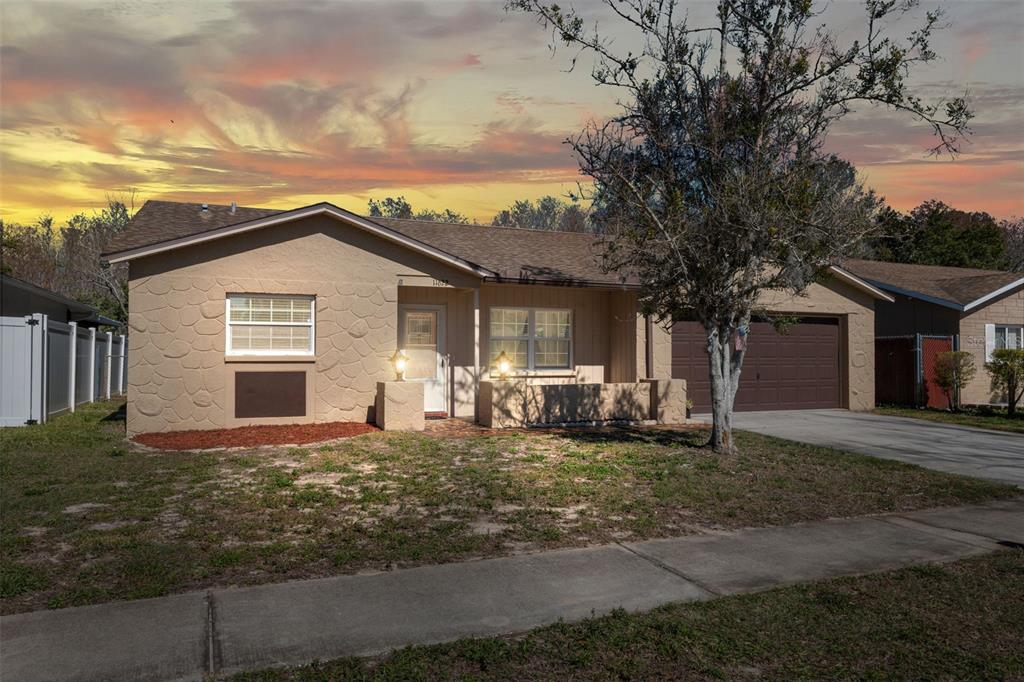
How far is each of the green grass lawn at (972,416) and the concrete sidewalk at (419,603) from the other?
1099 centimetres

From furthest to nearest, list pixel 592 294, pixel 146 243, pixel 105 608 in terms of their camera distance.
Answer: pixel 592 294, pixel 146 243, pixel 105 608

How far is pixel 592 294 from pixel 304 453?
8.55 m

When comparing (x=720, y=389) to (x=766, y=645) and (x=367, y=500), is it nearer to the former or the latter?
(x=367, y=500)

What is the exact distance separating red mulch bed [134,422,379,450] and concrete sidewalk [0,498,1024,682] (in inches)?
284

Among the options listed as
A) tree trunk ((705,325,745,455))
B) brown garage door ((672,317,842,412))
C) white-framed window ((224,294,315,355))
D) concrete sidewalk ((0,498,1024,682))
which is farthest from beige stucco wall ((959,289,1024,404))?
white-framed window ((224,294,315,355))

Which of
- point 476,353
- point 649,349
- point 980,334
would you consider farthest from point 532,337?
point 980,334

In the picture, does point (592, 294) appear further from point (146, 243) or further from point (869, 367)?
point (146, 243)

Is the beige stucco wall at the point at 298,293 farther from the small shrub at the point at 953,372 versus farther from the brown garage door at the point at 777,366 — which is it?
the small shrub at the point at 953,372

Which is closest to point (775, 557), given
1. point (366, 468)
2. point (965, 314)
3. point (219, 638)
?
point (219, 638)

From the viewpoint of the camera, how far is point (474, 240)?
1797 centimetres

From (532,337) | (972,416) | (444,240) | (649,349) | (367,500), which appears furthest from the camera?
(972,416)

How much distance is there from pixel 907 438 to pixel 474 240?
10.2 metres

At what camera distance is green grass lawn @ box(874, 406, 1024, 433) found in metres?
16.2

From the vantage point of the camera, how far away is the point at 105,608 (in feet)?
15.9
